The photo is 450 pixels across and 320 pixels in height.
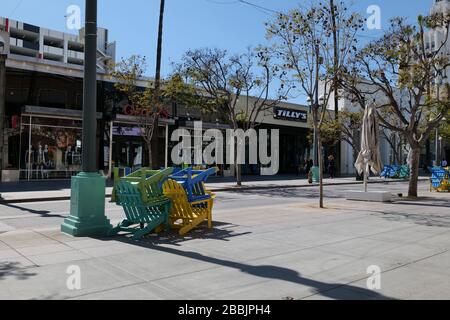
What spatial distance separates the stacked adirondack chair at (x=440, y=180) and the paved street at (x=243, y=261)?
38.4ft

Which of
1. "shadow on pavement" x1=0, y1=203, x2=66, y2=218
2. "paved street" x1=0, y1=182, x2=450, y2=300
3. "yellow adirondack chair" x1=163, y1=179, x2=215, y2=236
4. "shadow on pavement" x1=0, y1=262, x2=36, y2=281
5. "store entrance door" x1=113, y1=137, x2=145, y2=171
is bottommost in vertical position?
"shadow on pavement" x1=0, y1=203, x2=66, y2=218

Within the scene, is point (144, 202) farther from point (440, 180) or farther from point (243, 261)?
point (440, 180)

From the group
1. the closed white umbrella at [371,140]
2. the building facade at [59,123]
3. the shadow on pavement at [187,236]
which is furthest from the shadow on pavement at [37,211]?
the closed white umbrella at [371,140]

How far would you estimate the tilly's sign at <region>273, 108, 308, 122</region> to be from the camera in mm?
36031

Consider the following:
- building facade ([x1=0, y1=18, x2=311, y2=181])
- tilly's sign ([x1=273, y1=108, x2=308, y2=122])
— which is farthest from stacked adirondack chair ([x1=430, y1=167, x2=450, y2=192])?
tilly's sign ([x1=273, y1=108, x2=308, y2=122])

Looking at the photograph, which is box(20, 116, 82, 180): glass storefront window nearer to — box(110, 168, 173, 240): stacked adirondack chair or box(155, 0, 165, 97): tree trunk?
box(155, 0, 165, 97): tree trunk

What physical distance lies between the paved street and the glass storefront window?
14.8 metres

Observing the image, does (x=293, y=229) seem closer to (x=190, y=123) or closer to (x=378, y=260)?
(x=378, y=260)

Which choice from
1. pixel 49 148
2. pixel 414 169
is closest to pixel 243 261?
pixel 414 169

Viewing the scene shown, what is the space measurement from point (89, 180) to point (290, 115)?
30751 millimetres

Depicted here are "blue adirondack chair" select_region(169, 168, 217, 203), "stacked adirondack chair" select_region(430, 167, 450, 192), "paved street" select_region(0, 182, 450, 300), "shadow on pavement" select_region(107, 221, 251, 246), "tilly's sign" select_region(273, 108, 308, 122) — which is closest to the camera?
"paved street" select_region(0, 182, 450, 300)

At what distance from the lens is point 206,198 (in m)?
9.07

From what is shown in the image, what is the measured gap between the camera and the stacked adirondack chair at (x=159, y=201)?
801 centimetres
